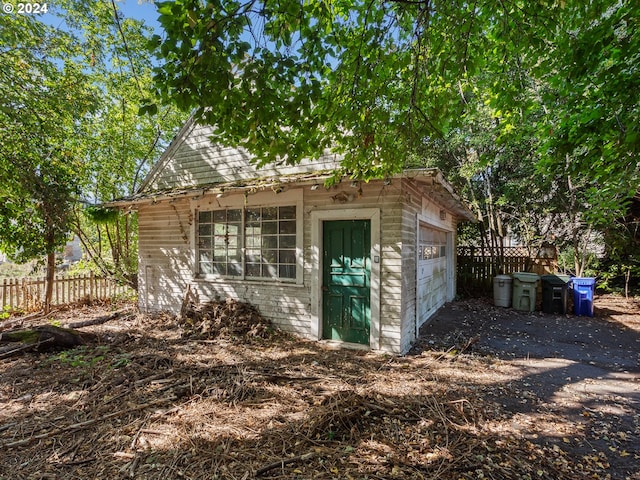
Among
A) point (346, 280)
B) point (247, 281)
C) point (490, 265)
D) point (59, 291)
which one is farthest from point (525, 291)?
point (59, 291)

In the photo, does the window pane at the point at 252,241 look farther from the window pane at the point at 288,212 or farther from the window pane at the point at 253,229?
the window pane at the point at 288,212

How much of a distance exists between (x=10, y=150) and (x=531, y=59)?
9791mm

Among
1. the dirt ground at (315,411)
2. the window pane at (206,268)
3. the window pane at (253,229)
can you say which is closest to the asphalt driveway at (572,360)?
the dirt ground at (315,411)

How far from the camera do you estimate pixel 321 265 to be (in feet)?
18.9

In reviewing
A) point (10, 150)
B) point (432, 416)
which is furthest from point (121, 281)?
point (432, 416)

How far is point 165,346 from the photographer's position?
5.46 m

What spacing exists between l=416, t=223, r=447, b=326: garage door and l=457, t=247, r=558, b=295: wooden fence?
1.82 meters

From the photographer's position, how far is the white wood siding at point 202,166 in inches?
277

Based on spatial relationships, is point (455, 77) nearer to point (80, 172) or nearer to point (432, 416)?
point (432, 416)

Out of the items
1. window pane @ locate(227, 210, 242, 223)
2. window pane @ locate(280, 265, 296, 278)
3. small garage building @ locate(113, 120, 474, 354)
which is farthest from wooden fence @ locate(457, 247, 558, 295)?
window pane @ locate(227, 210, 242, 223)

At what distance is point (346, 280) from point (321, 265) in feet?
1.74

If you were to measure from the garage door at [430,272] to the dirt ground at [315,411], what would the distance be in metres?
1.11

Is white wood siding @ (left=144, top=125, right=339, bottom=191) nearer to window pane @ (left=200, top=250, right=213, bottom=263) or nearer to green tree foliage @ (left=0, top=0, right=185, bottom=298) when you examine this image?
green tree foliage @ (left=0, top=0, right=185, bottom=298)

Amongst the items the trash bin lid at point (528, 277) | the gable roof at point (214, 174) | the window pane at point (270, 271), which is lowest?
the trash bin lid at point (528, 277)
